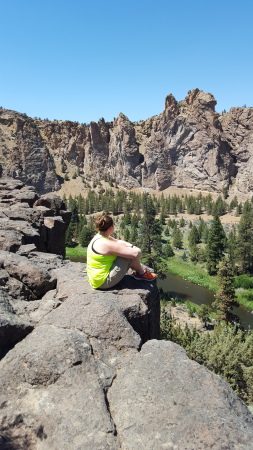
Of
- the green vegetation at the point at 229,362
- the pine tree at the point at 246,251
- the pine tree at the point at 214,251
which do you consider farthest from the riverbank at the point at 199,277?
the green vegetation at the point at 229,362

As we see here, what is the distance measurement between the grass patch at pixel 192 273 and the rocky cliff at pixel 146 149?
261 feet

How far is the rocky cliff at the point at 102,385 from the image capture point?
339 centimetres

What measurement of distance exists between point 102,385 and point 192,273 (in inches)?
1809

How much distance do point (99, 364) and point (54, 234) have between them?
11103mm

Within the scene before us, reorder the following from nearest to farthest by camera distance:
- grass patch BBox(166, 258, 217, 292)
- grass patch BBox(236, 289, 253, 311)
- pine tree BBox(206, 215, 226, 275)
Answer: grass patch BBox(236, 289, 253, 311), grass patch BBox(166, 258, 217, 292), pine tree BBox(206, 215, 226, 275)

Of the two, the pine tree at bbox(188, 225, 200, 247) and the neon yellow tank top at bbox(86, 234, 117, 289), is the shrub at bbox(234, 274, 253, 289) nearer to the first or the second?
the pine tree at bbox(188, 225, 200, 247)

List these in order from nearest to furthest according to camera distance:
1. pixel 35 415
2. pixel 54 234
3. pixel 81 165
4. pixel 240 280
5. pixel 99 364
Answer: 1. pixel 35 415
2. pixel 99 364
3. pixel 54 234
4. pixel 240 280
5. pixel 81 165

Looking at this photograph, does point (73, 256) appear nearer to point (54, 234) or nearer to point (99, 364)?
point (54, 234)

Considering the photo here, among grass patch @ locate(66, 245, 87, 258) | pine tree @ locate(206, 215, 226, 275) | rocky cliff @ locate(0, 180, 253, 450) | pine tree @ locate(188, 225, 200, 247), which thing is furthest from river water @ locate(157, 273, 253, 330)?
rocky cliff @ locate(0, 180, 253, 450)

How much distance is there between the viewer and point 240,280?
143 ft

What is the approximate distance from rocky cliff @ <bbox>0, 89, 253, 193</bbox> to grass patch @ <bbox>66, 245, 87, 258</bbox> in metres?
75.4

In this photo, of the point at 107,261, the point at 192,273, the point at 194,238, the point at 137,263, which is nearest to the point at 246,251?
the point at 192,273

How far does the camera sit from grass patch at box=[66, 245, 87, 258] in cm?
6035

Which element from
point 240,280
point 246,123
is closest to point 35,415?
point 240,280
